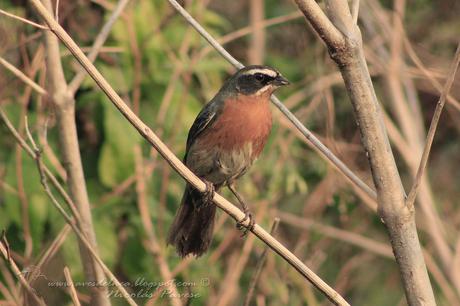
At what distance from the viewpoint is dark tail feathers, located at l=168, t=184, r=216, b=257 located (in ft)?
16.8

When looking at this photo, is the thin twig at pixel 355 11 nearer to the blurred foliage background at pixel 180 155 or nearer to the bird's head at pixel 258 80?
the blurred foliage background at pixel 180 155

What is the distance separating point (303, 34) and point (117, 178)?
10.1 feet

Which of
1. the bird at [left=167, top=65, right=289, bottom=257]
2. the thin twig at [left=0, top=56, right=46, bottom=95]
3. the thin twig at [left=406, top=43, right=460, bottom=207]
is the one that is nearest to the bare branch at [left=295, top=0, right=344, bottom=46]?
the thin twig at [left=406, top=43, right=460, bottom=207]

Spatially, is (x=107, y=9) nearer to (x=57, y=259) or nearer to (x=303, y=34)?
(x=57, y=259)

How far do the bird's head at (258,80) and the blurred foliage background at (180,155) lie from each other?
45 cm

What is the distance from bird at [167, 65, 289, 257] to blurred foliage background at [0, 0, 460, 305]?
38 centimetres

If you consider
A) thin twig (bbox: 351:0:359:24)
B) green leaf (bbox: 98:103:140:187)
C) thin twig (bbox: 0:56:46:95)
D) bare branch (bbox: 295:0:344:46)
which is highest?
thin twig (bbox: 351:0:359:24)

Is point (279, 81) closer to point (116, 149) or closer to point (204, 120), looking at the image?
point (204, 120)

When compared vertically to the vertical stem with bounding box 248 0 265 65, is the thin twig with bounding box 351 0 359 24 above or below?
below

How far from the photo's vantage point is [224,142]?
521 centimetres

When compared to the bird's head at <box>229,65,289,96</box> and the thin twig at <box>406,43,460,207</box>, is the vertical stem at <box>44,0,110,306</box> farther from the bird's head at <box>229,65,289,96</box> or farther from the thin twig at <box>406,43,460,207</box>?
the thin twig at <box>406,43,460,207</box>

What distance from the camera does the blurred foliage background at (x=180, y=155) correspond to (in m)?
5.53

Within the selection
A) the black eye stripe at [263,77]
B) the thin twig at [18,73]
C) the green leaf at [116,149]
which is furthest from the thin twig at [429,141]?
the green leaf at [116,149]

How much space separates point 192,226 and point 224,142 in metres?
0.61
